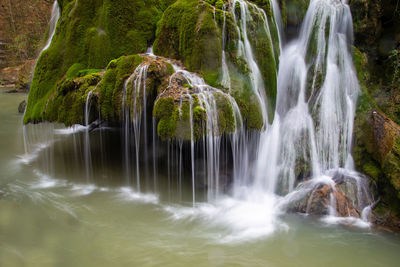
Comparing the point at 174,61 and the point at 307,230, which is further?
the point at 174,61

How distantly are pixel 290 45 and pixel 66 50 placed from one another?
633 centimetres

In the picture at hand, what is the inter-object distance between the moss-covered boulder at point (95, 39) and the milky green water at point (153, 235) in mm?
3040

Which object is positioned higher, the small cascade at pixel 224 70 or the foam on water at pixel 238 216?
the small cascade at pixel 224 70

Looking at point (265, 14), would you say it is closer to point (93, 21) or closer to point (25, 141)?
point (93, 21)

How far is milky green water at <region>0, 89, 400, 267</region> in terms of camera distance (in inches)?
181

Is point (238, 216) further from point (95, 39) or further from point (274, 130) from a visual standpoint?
point (95, 39)

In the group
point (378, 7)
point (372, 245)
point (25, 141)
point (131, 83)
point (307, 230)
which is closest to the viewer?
point (372, 245)

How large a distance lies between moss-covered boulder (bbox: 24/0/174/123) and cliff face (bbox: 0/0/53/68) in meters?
26.4

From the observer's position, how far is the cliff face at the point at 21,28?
30.7 meters

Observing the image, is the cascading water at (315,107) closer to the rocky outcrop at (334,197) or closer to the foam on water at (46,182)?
the rocky outcrop at (334,197)

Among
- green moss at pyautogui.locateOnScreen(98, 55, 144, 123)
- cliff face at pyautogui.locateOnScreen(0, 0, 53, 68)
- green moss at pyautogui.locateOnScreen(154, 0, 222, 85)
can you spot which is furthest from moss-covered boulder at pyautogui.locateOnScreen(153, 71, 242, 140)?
cliff face at pyautogui.locateOnScreen(0, 0, 53, 68)

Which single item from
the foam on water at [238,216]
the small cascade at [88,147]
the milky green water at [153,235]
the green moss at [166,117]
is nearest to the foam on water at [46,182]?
the milky green water at [153,235]

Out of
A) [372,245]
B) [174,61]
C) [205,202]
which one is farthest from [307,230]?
[174,61]

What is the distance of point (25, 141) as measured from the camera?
1051cm
